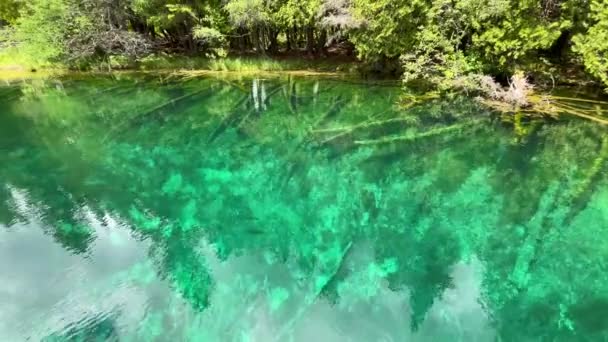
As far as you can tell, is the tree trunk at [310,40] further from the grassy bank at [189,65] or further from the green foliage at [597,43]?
the green foliage at [597,43]

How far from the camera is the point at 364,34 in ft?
Result: 59.5

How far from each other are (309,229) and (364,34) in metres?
12.1

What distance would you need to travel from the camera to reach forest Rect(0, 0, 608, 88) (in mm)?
14680

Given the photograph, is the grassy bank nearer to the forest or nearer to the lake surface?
the forest

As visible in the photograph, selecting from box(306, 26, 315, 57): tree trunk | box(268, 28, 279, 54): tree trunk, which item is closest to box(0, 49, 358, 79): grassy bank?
box(306, 26, 315, 57): tree trunk

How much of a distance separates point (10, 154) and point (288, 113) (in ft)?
28.4

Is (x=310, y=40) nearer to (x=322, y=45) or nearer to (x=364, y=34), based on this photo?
(x=322, y=45)

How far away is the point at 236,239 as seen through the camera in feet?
27.2

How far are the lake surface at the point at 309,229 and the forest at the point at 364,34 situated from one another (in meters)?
2.55

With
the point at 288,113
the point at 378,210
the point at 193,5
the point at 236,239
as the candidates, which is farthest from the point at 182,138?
the point at 193,5

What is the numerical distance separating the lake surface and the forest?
8.37 ft

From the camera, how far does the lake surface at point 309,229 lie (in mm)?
6258

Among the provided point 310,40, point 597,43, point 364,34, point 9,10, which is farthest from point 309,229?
point 9,10

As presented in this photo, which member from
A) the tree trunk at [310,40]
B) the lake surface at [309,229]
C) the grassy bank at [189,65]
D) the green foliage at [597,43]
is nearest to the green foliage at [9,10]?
the grassy bank at [189,65]
